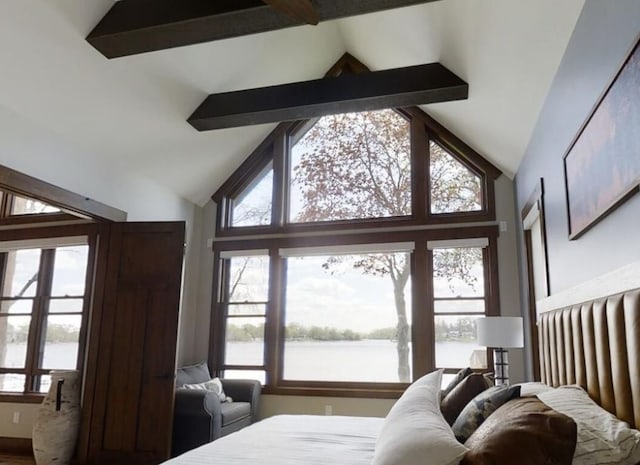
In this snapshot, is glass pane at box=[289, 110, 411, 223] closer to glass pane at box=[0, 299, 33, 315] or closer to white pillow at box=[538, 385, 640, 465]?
glass pane at box=[0, 299, 33, 315]

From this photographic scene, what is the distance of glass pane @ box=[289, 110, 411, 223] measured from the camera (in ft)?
18.8

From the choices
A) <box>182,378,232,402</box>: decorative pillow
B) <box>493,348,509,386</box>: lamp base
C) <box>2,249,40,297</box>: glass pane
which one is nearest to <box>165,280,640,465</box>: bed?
<box>493,348,509,386</box>: lamp base

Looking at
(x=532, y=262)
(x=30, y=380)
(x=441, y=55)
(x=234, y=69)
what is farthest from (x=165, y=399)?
(x=441, y=55)

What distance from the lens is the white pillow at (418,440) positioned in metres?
1.49

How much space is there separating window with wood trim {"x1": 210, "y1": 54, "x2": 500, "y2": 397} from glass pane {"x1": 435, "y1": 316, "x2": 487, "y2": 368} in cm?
1

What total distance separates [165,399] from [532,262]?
3467 millimetres

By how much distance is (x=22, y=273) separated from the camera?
5988mm

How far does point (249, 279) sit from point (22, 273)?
8.77 ft

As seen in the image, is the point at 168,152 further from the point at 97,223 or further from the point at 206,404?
the point at 206,404

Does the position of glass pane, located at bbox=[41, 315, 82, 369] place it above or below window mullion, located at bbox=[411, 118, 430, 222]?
below

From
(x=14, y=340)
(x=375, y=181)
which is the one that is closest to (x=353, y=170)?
(x=375, y=181)

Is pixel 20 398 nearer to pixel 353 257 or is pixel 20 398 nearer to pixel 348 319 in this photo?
pixel 348 319

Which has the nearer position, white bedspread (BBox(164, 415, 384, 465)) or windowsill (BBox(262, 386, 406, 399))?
white bedspread (BBox(164, 415, 384, 465))

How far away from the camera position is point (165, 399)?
4.39m
